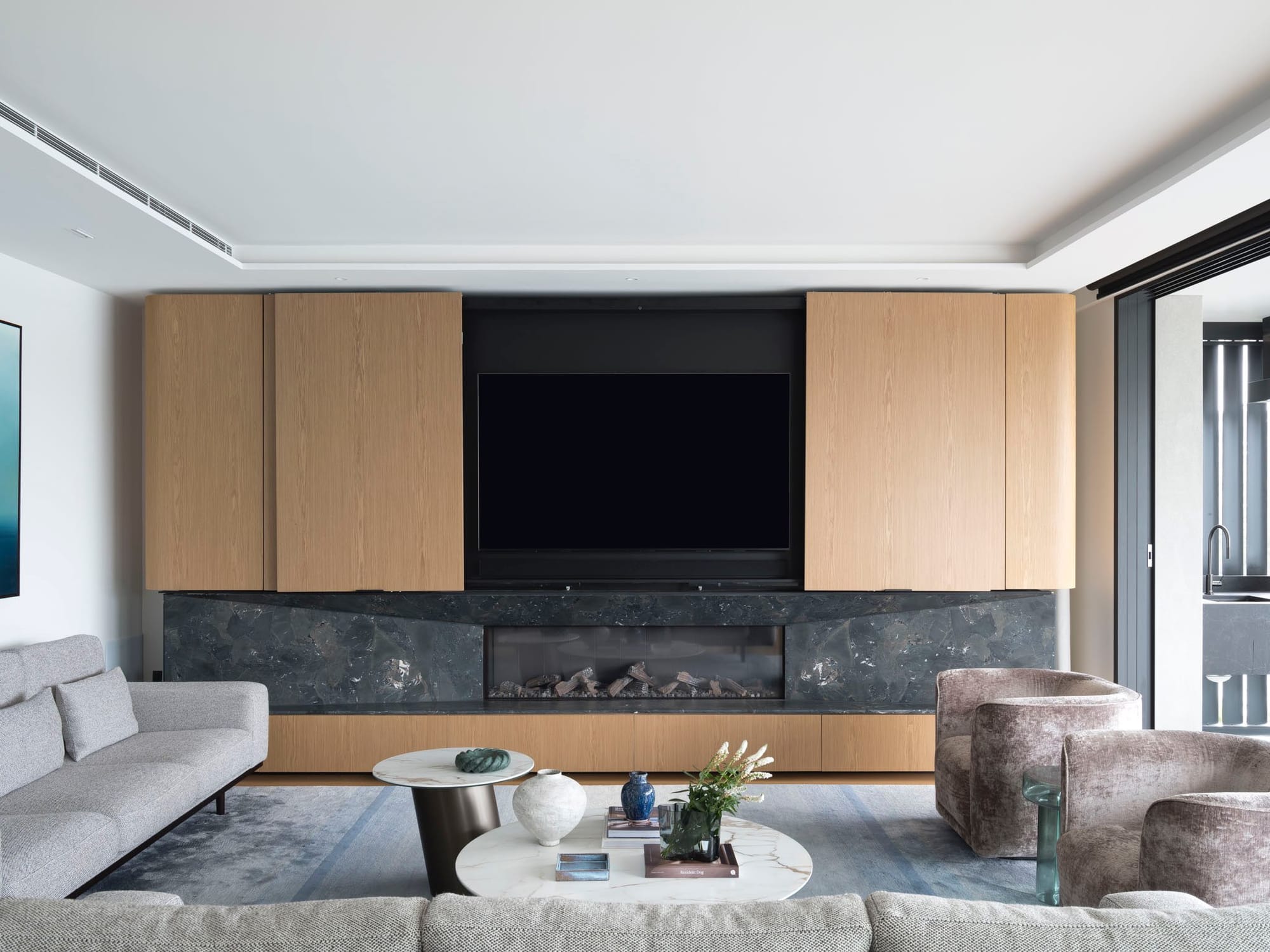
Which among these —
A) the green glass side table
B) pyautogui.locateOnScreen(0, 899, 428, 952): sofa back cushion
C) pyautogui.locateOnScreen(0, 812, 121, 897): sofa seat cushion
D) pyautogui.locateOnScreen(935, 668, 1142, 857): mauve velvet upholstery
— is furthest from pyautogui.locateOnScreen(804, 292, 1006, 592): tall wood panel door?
pyautogui.locateOnScreen(0, 899, 428, 952): sofa back cushion

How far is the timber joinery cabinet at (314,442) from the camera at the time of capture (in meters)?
5.05

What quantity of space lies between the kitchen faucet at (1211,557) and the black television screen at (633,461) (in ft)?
9.27

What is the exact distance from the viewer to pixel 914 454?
508 centimetres

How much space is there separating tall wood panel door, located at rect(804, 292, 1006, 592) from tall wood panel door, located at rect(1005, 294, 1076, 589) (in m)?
0.06

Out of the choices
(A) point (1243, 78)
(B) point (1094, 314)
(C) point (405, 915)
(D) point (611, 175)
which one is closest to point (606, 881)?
(C) point (405, 915)

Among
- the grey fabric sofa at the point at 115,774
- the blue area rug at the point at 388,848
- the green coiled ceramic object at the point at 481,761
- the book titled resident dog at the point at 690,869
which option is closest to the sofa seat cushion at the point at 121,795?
the grey fabric sofa at the point at 115,774

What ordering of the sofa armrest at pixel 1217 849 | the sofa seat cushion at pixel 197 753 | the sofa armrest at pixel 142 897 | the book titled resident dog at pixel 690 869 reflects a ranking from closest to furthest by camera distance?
the sofa armrest at pixel 142 897 < the sofa armrest at pixel 1217 849 < the book titled resident dog at pixel 690 869 < the sofa seat cushion at pixel 197 753

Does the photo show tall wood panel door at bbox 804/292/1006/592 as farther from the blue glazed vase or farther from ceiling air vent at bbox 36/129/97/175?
ceiling air vent at bbox 36/129/97/175

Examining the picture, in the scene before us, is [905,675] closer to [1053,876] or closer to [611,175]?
[1053,876]

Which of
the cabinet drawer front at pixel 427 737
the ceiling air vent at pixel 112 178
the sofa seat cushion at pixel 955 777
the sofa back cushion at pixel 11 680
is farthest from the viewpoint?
the cabinet drawer front at pixel 427 737

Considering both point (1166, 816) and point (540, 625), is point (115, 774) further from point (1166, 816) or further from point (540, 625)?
point (1166, 816)

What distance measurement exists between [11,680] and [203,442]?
1654 millimetres

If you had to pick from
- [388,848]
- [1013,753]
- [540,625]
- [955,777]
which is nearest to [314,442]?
[540,625]

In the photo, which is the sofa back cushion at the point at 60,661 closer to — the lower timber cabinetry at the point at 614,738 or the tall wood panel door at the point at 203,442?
the tall wood panel door at the point at 203,442
